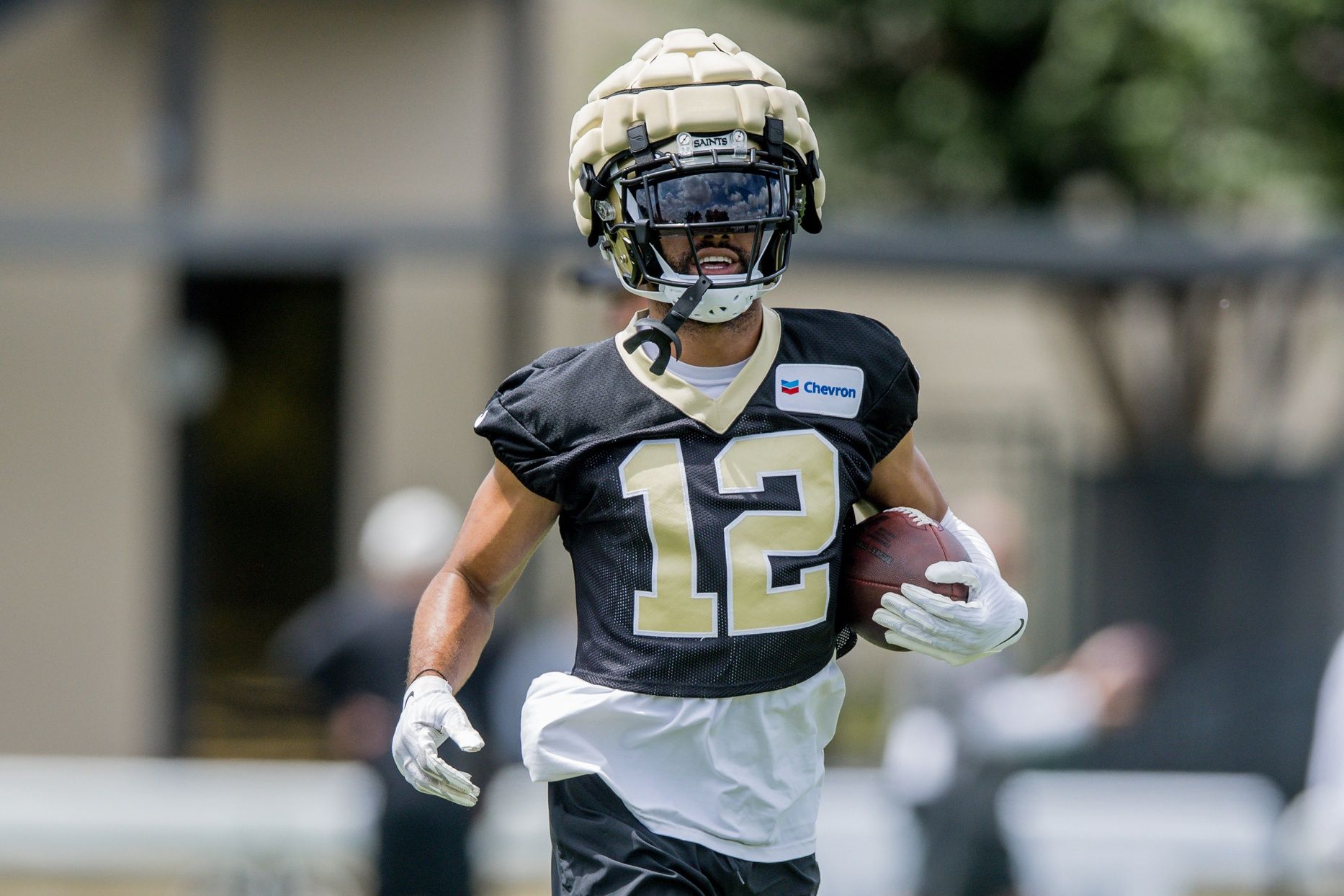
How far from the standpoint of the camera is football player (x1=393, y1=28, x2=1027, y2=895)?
2953 mm

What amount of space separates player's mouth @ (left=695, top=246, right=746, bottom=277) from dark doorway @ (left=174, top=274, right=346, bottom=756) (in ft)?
29.6

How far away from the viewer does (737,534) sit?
2.96 m

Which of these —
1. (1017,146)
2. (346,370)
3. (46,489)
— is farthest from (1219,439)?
(46,489)

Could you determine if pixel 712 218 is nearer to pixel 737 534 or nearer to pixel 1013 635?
pixel 737 534

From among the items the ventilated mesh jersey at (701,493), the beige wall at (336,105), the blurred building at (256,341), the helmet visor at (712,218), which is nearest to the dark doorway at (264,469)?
the blurred building at (256,341)

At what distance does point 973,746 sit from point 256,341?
677 cm

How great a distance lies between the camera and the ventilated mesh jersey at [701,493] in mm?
2963

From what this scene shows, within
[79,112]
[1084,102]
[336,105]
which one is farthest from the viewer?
[336,105]

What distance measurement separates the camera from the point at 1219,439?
40.4ft

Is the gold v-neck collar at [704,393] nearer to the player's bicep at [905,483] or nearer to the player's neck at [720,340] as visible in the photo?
the player's neck at [720,340]

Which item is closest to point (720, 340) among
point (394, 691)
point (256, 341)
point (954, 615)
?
point (954, 615)

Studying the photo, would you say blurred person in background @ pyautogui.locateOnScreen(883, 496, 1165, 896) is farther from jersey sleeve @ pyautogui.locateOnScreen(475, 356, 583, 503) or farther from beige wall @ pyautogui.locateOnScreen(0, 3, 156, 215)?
beige wall @ pyautogui.locateOnScreen(0, 3, 156, 215)

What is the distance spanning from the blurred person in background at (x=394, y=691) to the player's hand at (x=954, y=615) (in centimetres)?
377

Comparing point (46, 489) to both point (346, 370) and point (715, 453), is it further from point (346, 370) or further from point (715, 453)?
point (715, 453)
